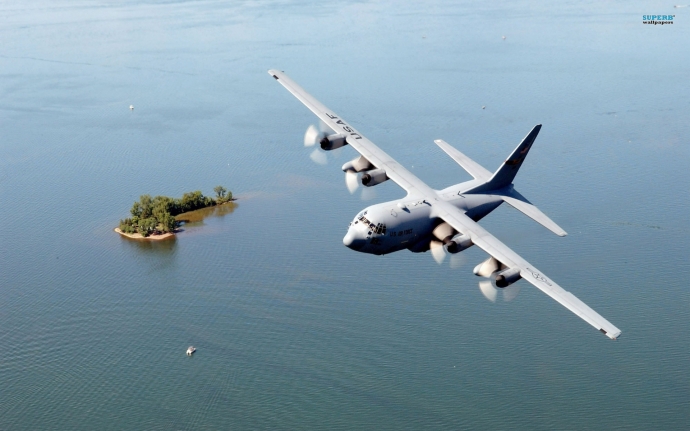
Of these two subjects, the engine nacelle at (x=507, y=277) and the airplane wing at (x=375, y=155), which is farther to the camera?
the airplane wing at (x=375, y=155)

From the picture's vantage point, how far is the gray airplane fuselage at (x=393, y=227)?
200 ft

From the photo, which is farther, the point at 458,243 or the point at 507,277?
the point at 458,243

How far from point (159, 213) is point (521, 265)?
8276cm

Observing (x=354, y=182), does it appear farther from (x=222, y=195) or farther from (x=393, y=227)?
(x=222, y=195)

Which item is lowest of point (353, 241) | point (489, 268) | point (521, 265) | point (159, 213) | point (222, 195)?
point (159, 213)

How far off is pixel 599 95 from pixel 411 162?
59137 millimetres

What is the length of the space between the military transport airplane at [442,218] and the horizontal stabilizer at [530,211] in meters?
0.09

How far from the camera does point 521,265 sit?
6000 cm

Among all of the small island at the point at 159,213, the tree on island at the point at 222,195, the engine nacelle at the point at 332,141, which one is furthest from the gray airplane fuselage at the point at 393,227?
the tree on island at the point at 222,195

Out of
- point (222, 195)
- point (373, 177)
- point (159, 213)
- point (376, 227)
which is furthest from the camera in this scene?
point (222, 195)

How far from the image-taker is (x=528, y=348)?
9519 cm

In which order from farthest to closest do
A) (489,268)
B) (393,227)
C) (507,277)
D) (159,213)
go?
(159,213)
(393,227)
(489,268)
(507,277)

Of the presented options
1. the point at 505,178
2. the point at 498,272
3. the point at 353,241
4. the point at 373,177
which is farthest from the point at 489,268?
the point at 505,178

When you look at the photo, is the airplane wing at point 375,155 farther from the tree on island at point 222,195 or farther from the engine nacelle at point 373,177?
the tree on island at point 222,195
